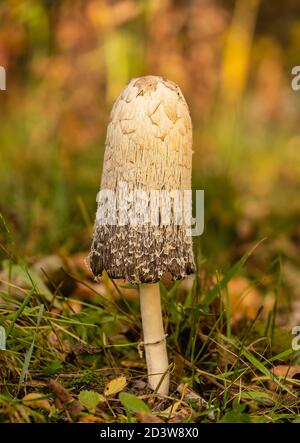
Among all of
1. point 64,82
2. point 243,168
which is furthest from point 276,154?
point 64,82

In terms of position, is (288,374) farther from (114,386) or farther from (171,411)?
(114,386)

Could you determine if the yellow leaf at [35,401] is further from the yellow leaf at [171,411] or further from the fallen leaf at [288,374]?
the fallen leaf at [288,374]

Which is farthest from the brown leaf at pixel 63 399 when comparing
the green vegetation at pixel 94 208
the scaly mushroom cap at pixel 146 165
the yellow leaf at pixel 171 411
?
the scaly mushroom cap at pixel 146 165

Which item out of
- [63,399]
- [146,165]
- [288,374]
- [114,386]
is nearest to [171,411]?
[114,386]

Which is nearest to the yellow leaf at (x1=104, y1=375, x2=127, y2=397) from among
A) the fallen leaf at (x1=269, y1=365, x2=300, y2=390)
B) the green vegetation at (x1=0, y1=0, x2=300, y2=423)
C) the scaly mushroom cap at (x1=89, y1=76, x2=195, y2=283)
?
the green vegetation at (x1=0, y1=0, x2=300, y2=423)

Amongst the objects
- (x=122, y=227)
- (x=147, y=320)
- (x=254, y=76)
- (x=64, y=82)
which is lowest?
(x=147, y=320)
